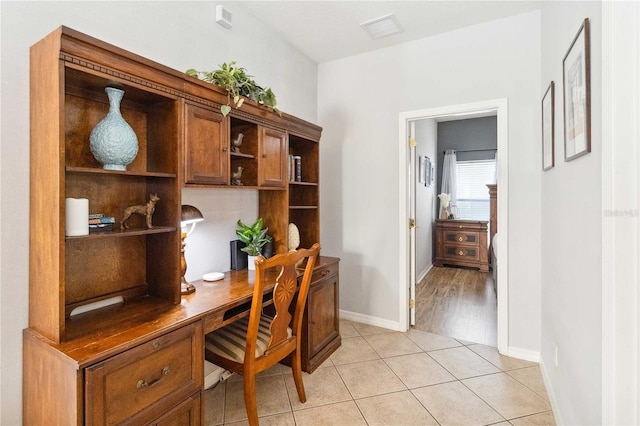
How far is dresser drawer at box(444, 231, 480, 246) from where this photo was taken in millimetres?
5594

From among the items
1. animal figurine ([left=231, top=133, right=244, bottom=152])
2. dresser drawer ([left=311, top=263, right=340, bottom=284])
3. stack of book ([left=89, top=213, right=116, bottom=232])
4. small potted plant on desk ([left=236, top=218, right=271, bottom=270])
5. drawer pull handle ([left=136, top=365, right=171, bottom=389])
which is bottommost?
drawer pull handle ([left=136, top=365, right=171, bottom=389])

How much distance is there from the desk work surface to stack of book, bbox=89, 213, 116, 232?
0.41 meters

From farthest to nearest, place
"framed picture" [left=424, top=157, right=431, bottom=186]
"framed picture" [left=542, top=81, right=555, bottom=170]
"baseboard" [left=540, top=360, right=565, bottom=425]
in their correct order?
1. "framed picture" [left=424, top=157, right=431, bottom=186]
2. "framed picture" [left=542, top=81, right=555, bottom=170]
3. "baseboard" [left=540, top=360, right=565, bottom=425]

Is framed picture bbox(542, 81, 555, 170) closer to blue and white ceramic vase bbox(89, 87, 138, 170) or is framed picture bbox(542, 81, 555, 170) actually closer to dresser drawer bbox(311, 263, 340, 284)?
dresser drawer bbox(311, 263, 340, 284)

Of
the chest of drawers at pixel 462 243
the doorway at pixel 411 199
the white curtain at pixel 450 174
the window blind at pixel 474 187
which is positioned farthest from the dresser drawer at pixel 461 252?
the doorway at pixel 411 199

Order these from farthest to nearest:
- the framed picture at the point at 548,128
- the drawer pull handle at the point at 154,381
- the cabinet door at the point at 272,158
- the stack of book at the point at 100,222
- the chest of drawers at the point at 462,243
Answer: the chest of drawers at the point at 462,243
the cabinet door at the point at 272,158
the framed picture at the point at 548,128
the stack of book at the point at 100,222
the drawer pull handle at the point at 154,381

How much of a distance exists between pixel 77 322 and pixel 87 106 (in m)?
1.03

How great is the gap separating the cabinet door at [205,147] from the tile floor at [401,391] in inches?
58.0

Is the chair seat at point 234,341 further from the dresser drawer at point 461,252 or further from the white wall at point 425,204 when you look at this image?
the dresser drawer at point 461,252

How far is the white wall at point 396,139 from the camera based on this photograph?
267 cm

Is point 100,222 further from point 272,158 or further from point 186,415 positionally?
point 272,158

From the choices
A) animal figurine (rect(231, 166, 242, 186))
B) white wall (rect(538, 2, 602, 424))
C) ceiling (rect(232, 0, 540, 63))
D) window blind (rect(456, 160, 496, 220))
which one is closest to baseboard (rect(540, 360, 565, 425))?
white wall (rect(538, 2, 602, 424))
